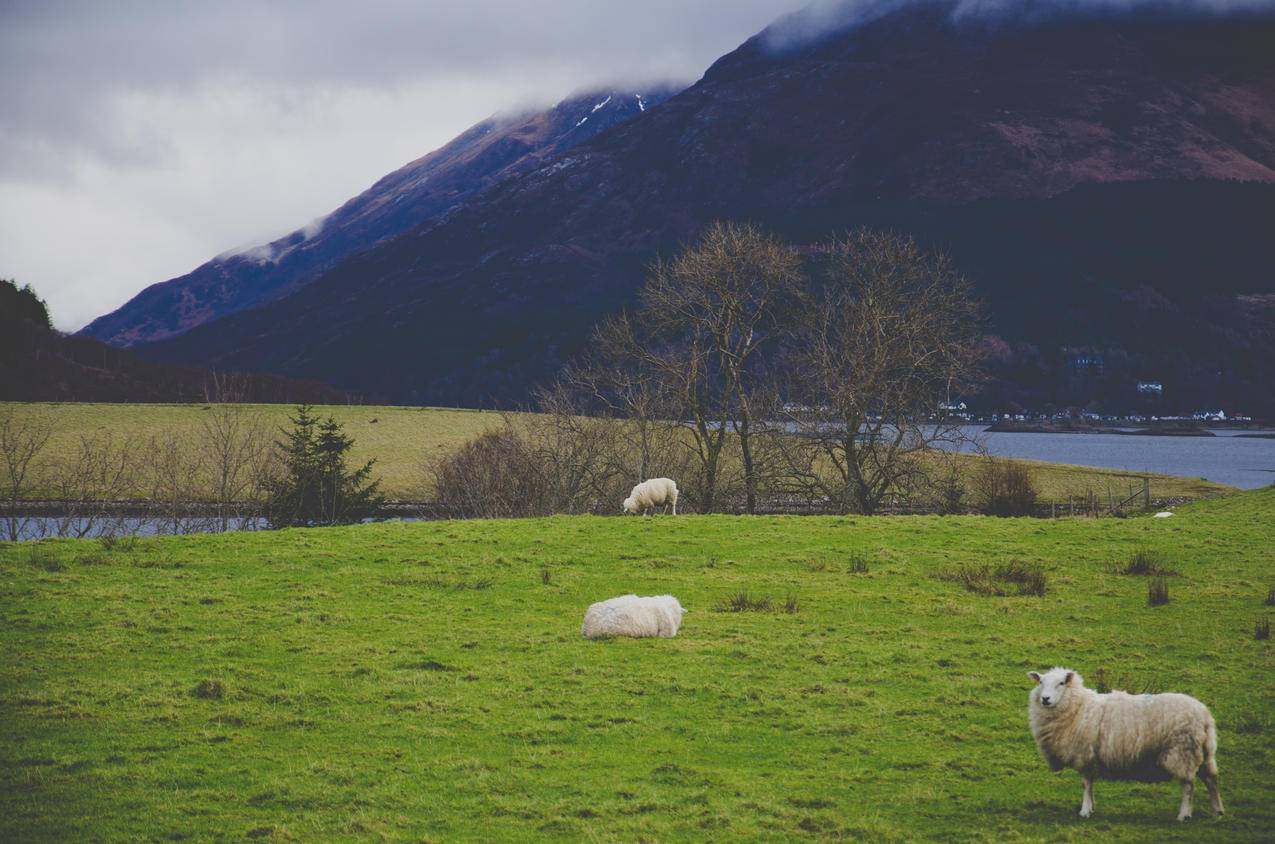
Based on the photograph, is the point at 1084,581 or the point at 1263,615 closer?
the point at 1263,615

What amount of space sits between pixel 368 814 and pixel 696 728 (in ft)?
14.9

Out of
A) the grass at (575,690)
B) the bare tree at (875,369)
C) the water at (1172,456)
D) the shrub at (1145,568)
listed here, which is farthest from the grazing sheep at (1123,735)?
the water at (1172,456)

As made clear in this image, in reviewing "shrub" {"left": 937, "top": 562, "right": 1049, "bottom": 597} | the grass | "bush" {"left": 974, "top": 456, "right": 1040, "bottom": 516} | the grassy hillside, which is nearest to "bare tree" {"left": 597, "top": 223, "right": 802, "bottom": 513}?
"bush" {"left": 974, "top": 456, "right": 1040, "bottom": 516}

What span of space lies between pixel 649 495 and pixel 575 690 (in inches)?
769

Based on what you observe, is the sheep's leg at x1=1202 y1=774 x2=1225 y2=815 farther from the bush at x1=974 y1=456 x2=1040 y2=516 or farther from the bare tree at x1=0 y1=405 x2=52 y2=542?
the bare tree at x1=0 y1=405 x2=52 y2=542

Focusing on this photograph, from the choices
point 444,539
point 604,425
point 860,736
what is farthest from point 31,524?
point 860,736

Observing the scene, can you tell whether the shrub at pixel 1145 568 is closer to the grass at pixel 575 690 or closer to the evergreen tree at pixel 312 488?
the grass at pixel 575 690

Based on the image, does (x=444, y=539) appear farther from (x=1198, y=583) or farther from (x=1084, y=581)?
(x=1198, y=583)

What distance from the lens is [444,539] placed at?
2698 centimetres

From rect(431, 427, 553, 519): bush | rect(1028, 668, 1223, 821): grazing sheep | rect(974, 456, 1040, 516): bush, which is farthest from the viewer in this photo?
rect(431, 427, 553, 519): bush

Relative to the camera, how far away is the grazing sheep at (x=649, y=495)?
34062 mm

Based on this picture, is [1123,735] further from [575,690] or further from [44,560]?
[44,560]

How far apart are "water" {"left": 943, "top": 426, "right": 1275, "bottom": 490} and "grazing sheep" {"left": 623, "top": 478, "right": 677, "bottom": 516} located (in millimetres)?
70376

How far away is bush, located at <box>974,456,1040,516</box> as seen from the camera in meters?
52.5
